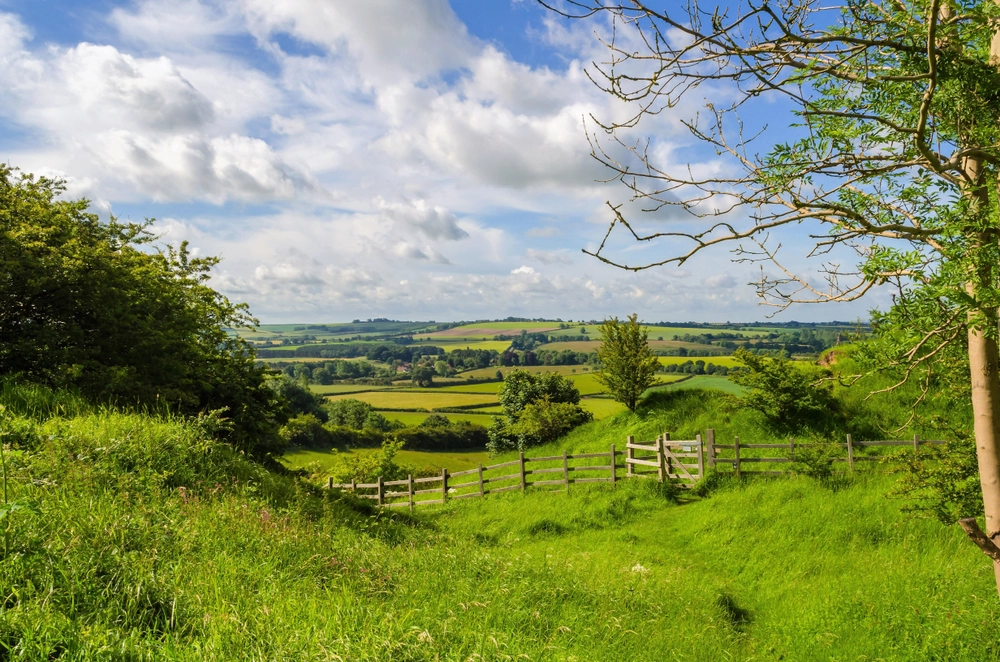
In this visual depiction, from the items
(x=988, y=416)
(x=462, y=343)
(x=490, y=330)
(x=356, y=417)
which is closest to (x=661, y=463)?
(x=988, y=416)

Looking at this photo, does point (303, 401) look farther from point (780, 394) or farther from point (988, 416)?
point (988, 416)

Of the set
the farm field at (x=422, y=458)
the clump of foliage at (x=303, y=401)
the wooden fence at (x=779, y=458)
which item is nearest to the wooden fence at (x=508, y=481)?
the wooden fence at (x=779, y=458)

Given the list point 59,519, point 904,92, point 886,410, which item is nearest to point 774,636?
point 904,92

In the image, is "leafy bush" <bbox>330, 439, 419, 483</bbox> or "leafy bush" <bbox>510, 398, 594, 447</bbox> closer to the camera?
"leafy bush" <bbox>510, 398, 594, 447</bbox>

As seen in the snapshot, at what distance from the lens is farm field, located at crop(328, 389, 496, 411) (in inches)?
2719

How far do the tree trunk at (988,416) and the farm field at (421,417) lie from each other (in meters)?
53.6

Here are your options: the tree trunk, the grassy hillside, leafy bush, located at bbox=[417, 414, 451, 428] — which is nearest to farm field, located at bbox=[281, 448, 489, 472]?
leafy bush, located at bbox=[417, 414, 451, 428]

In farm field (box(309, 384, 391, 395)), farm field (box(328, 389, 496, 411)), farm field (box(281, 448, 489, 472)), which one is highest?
farm field (box(309, 384, 391, 395))

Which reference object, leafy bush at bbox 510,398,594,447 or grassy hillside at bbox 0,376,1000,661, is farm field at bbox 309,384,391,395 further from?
grassy hillside at bbox 0,376,1000,661

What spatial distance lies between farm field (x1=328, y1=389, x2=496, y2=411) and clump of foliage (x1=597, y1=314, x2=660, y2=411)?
43.2 meters

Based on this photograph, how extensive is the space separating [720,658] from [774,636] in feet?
5.43

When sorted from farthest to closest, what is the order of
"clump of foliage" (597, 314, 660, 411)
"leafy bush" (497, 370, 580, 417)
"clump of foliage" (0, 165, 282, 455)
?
"leafy bush" (497, 370, 580, 417) < "clump of foliage" (597, 314, 660, 411) < "clump of foliage" (0, 165, 282, 455)

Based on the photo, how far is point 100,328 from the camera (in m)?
12.4

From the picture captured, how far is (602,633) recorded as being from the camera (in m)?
5.07
